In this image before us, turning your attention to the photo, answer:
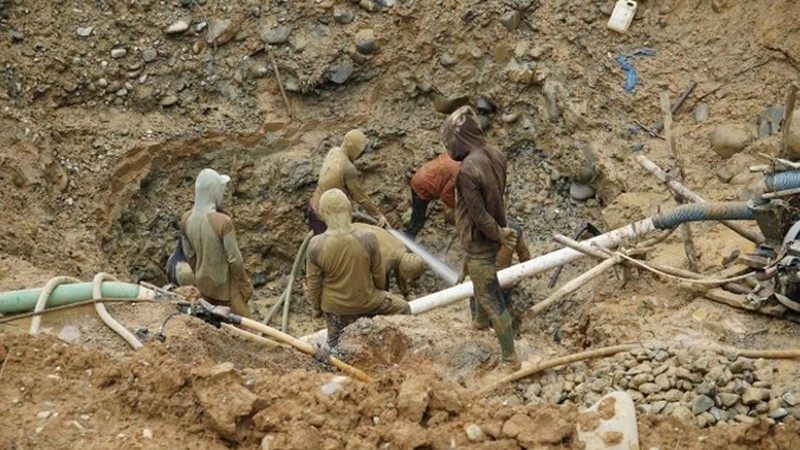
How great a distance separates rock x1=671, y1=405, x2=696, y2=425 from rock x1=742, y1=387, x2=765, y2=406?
15.9 inches

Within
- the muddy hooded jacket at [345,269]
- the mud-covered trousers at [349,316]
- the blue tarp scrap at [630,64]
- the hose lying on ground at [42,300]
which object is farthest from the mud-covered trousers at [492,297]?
the blue tarp scrap at [630,64]

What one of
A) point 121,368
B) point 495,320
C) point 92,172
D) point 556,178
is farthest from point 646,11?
point 121,368

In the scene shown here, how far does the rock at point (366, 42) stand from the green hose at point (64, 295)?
501cm

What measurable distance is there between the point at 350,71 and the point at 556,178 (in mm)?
2586

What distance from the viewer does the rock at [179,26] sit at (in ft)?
36.5

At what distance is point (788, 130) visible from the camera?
739cm

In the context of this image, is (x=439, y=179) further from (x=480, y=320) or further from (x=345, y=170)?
(x=480, y=320)

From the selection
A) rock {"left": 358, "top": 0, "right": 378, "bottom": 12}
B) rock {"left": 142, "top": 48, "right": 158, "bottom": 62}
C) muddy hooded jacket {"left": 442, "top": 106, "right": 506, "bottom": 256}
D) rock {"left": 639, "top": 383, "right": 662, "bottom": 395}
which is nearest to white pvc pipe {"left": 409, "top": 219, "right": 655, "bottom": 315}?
muddy hooded jacket {"left": 442, "top": 106, "right": 506, "bottom": 256}

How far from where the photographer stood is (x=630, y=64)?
10570 mm

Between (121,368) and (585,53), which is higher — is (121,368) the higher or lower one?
the lower one

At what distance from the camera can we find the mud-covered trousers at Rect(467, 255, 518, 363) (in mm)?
7508

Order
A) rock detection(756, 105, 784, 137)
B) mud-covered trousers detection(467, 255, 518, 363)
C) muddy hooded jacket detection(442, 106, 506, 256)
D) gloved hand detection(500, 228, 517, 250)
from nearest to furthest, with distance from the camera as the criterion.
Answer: muddy hooded jacket detection(442, 106, 506, 256) < gloved hand detection(500, 228, 517, 250) < mud-covered trousers detection(467, 255, 518, 363) < rock detection(756, 105, 784, 137)

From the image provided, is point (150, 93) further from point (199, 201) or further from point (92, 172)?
point (199, 201)

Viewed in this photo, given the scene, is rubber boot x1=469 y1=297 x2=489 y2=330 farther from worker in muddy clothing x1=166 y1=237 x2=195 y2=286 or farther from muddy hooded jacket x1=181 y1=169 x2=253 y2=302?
worker in muddy clothing x1=166 y1=237 x2=195 y2=286
